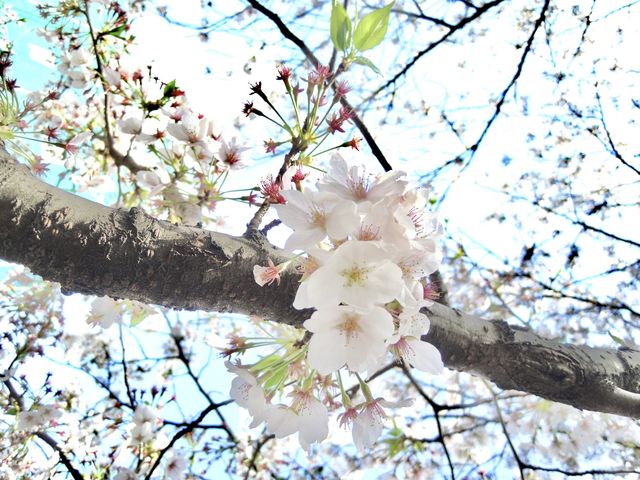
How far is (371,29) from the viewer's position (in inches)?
47.4

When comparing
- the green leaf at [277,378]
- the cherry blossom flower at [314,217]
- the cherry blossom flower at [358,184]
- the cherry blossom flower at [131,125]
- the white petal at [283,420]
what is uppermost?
the cherry blossom flower at [131,125]

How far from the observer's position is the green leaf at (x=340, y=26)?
116 centimetres

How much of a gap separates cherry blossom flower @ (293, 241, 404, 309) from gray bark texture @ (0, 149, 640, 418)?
0.30m

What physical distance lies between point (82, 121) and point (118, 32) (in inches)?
28.7

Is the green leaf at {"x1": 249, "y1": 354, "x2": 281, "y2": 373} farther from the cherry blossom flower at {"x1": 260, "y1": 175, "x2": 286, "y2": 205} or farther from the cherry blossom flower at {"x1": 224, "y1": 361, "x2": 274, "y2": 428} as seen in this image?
the cherry blossom flower at {"x1": 260, "y1": 175, "x2": 286, "y2": 205}

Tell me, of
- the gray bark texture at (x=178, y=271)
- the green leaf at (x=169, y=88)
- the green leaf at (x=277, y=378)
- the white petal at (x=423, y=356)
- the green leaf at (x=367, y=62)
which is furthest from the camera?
the green leaf at (x=169, y=88)

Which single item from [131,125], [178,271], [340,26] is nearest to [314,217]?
[178,271]

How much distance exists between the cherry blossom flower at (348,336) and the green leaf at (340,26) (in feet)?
2.53

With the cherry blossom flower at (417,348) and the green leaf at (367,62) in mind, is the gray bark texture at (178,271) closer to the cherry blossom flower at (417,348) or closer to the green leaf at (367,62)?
the cherry blossom flower at (417,348)

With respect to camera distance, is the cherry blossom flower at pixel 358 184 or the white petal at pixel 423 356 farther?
the white petal at pixel 423 356

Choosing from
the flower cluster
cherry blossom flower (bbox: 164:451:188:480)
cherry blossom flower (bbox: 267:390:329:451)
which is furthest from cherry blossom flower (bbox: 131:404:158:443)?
the flower cluster

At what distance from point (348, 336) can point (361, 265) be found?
0.17 metres

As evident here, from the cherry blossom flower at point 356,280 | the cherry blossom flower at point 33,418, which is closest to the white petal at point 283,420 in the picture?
the cherry blossom flower at point 356,280

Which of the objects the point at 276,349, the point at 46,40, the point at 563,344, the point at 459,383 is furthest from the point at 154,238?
the point at 459,383
